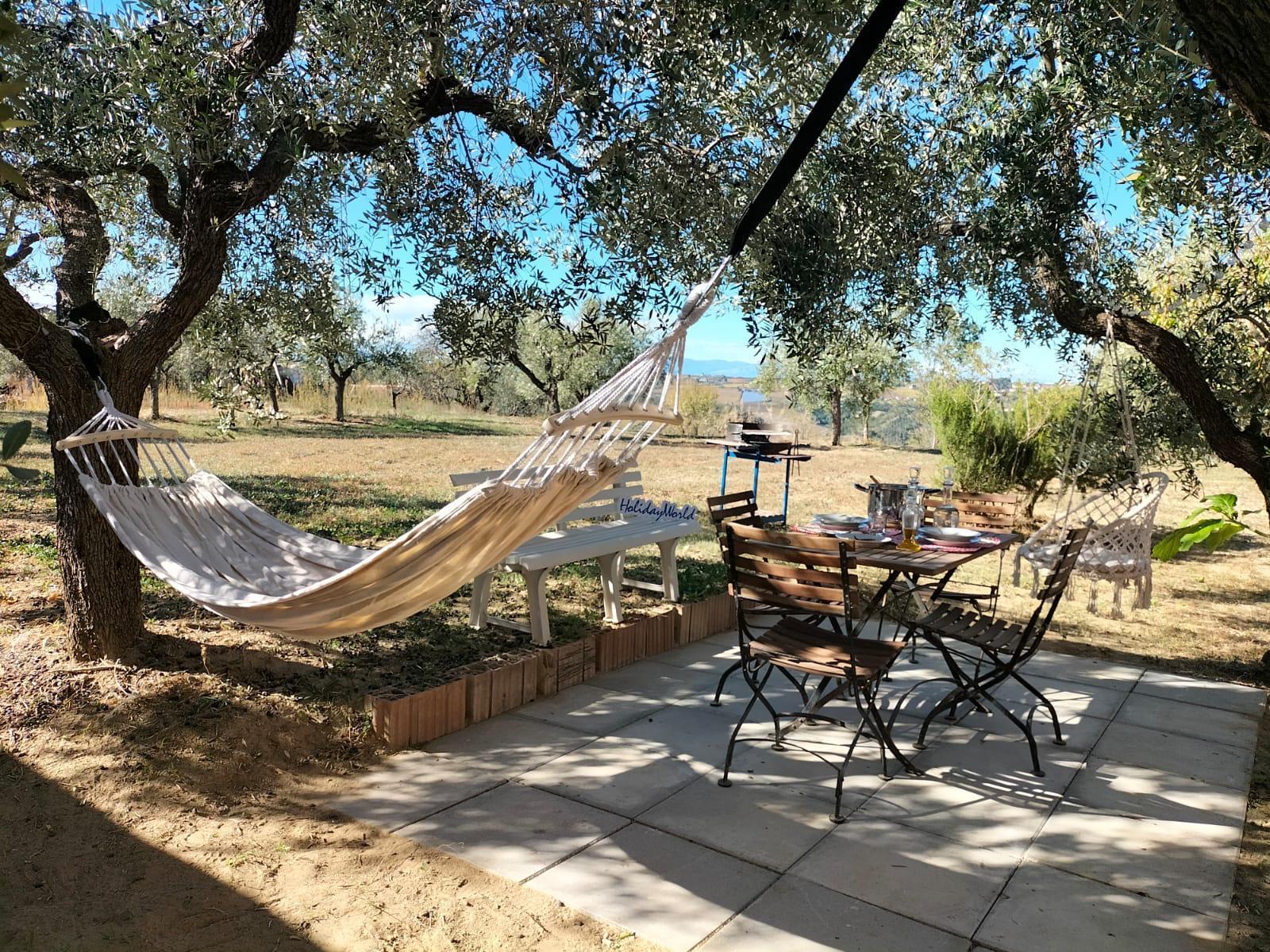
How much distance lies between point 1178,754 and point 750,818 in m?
1.80

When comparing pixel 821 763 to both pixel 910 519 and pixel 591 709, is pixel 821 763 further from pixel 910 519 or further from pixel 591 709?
pixel 910 519

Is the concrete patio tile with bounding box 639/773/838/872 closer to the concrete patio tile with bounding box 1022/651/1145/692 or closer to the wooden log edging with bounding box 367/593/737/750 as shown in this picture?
the wooden log edging with bounding box 367/593/737/750

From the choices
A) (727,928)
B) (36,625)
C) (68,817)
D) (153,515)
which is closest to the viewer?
(727,928)

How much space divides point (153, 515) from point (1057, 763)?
3358 millimetres

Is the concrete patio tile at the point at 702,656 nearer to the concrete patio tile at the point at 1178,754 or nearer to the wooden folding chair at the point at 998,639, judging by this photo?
the wooden folding chair at the point at 998,639

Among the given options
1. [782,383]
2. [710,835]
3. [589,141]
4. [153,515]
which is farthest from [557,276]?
[782,383]

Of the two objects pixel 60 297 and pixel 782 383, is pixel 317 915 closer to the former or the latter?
pixel 60 297

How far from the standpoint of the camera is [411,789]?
9.71 feet

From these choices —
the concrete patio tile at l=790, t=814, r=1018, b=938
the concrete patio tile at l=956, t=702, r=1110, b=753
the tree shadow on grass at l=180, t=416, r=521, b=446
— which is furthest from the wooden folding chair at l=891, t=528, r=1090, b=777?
the tree shadow on grass at l=180, t=416, r=521, b=446

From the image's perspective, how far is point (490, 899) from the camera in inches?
92.4

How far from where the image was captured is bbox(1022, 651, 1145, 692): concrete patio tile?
169 inches

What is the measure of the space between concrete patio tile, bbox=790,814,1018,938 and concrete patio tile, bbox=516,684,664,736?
3.54 ft

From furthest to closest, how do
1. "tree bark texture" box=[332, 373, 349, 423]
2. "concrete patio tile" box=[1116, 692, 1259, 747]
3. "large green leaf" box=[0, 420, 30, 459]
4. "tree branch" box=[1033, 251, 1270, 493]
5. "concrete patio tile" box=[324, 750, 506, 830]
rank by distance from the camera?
"tree bark texture" box=[332, 373, 349, 423]
"tree branch" box=[1033, 251, 1270, 493]
"concrete patio tile" box=[1116, 692, 1259, 747]
"concrete patio tile" box=[324, 750, 506, 830]
"large green leaf" box=[0, 420, 30, 459]

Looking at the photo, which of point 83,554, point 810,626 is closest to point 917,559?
point 810,626
